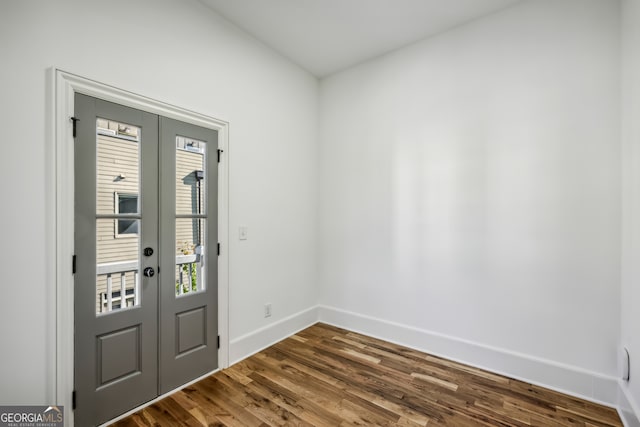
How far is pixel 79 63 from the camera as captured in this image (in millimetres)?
1818

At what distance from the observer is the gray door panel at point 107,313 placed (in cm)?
183

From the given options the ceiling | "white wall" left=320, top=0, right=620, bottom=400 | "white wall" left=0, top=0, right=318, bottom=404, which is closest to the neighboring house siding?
"white wall" left=0, top=0, right=318, bottom=404

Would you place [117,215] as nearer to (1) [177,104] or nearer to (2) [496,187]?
(1) [177,104]

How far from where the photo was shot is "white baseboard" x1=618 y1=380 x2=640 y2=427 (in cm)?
178

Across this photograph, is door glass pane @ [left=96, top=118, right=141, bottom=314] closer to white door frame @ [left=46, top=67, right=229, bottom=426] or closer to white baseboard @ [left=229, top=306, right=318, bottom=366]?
white door frame @ [left=46, top=67, right=229, bottom=426]

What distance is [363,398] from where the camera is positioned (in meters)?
2.20

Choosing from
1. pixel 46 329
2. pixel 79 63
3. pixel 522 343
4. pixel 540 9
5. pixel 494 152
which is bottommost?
pixel 522 343

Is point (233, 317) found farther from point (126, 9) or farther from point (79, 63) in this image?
point (126, 9)

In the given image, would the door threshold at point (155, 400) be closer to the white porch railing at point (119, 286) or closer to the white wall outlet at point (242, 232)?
the white porch railing at point (119, 286)

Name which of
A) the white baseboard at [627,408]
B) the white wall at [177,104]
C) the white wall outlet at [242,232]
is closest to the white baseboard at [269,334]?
the white wall at [177,104]

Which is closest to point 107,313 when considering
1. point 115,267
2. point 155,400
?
point 115,267

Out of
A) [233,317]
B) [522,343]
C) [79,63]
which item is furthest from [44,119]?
[522,343]

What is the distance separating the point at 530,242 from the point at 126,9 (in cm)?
355

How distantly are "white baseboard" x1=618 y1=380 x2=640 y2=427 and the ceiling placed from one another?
3.06m
